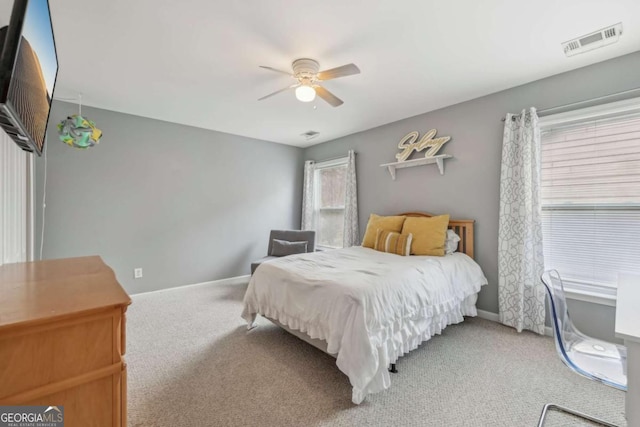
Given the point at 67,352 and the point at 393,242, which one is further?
the point at 393,242

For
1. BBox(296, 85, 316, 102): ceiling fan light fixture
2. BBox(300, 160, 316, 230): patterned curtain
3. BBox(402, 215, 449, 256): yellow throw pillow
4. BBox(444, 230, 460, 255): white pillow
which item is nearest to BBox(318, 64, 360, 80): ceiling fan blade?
BBox(296, 85, 316, 102): ceiling fan light fixture

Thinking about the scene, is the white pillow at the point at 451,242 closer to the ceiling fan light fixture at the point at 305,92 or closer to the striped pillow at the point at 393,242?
the striped pillow at the point at 393,242

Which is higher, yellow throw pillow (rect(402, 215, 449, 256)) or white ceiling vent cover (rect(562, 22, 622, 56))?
white ceiling vent cover (rect(562, 22, 622, 56))

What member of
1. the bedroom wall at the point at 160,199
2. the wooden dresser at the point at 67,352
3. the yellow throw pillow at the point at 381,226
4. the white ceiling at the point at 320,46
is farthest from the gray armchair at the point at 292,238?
the wooden dresser at the point at 67,352

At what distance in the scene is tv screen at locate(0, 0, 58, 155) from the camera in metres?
0.84

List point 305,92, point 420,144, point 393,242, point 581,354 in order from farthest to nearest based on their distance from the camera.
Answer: point 420,144, point 393,242, point 305,92, point 581,354

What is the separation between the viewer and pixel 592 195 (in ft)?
8.15

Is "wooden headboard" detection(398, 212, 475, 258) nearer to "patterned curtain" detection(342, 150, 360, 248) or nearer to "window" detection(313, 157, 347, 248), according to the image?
"patterned curtain" detection(342, 150, 360, 248)

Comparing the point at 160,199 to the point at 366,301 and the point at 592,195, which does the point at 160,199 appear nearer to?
the point at 366,301

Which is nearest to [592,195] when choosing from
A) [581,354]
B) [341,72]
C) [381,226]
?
[581,354]

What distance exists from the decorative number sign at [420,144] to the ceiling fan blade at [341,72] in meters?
1.78

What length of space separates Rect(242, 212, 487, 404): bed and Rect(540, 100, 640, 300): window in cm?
81

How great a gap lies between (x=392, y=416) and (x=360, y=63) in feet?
8.82

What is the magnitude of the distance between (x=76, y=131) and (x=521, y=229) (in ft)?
15.7
